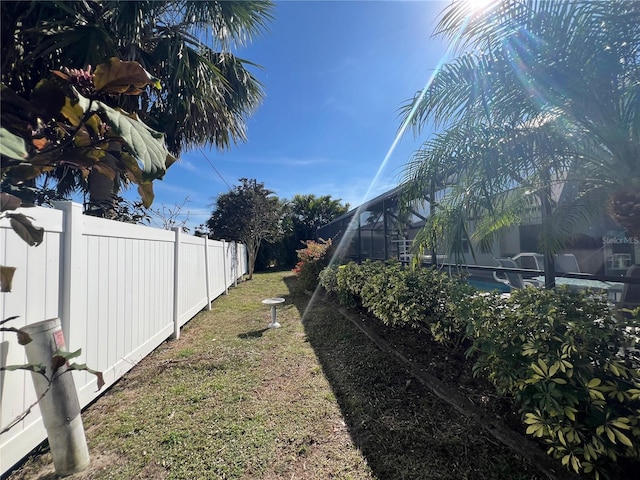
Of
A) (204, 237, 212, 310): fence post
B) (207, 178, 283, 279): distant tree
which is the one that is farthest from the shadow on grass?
(207, 178, 283, 279): distant tree

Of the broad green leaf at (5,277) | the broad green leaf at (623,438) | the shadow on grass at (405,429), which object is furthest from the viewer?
the shadow on grass at (405,429)

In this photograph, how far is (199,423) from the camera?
2.30 m

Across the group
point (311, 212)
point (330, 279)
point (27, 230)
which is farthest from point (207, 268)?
point (311, 212)

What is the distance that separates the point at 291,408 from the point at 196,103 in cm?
521

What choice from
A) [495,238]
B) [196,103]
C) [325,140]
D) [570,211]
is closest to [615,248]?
[570,211]

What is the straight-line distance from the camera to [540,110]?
92.7 inches

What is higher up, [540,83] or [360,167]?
[360,167]

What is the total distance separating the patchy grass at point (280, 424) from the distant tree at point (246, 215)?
30.4 ft

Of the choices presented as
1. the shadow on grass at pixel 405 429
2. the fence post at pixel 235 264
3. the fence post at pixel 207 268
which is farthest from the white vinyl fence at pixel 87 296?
the fence post at pixel 235 264

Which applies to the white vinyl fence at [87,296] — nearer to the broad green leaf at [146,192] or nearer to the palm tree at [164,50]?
the palm tree at [164,50]

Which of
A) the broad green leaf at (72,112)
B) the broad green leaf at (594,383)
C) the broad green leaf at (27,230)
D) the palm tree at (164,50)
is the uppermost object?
the palm tree at (164,50)

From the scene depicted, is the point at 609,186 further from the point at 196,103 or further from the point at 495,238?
the point at 196,103

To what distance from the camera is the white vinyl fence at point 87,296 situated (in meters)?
1.70

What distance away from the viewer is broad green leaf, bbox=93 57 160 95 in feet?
3.08
